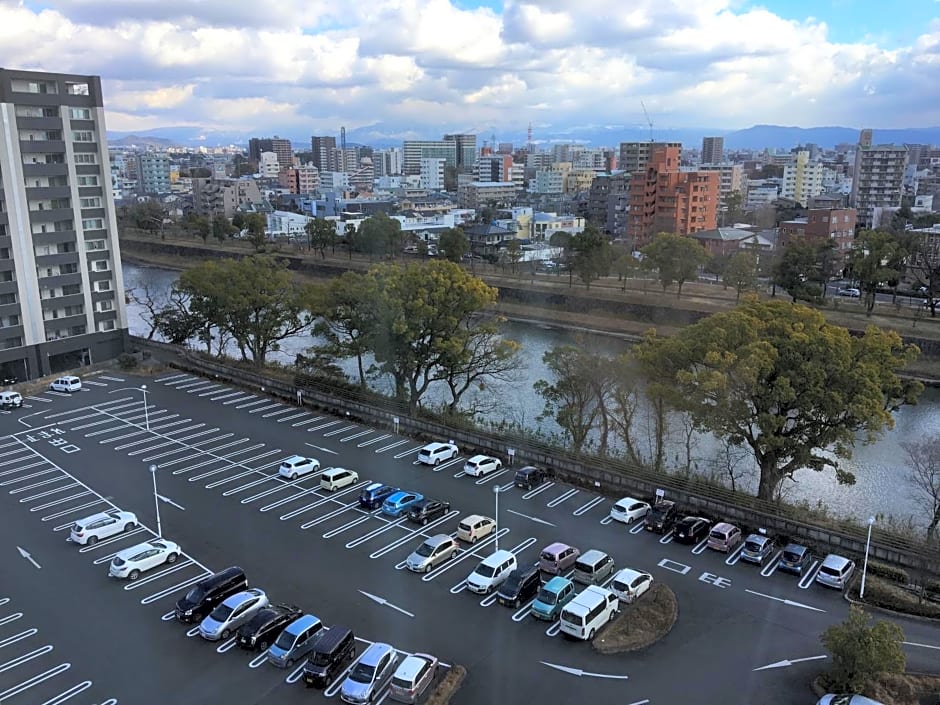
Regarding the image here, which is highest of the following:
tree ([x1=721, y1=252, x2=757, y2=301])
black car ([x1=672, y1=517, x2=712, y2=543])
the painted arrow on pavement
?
tree ([x1=721, y1=252, x2=757, y2=301])

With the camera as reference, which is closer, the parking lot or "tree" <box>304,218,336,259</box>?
the parking lot

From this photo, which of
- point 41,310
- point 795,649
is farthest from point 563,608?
point 41,310

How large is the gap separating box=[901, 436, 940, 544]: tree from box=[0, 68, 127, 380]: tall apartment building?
1072cm

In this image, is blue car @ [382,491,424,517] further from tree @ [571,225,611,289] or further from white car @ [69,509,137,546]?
tree @ [571,225,611,289]

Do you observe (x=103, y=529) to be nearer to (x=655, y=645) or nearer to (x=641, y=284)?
(x=655, y=645)

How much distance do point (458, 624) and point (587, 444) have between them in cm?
394

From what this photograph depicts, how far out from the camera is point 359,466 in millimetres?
6836

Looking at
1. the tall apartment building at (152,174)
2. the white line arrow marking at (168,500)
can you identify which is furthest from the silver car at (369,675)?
the tall apartment building at (152,174)

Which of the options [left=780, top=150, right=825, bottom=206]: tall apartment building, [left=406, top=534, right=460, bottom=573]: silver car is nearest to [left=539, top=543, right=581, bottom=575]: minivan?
[left=406, top=534, right=460, bottom=573]: silver car

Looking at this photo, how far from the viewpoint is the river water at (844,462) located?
7285 millimetres

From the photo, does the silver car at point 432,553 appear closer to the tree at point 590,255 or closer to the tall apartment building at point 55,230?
the tall apartment building at point 55,230

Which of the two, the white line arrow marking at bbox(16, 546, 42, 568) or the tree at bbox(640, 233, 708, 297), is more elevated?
the tree at bbox(640, 233, 708, 297)

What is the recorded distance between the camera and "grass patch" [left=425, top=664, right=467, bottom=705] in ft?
12.2

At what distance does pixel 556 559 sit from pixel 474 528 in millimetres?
743
